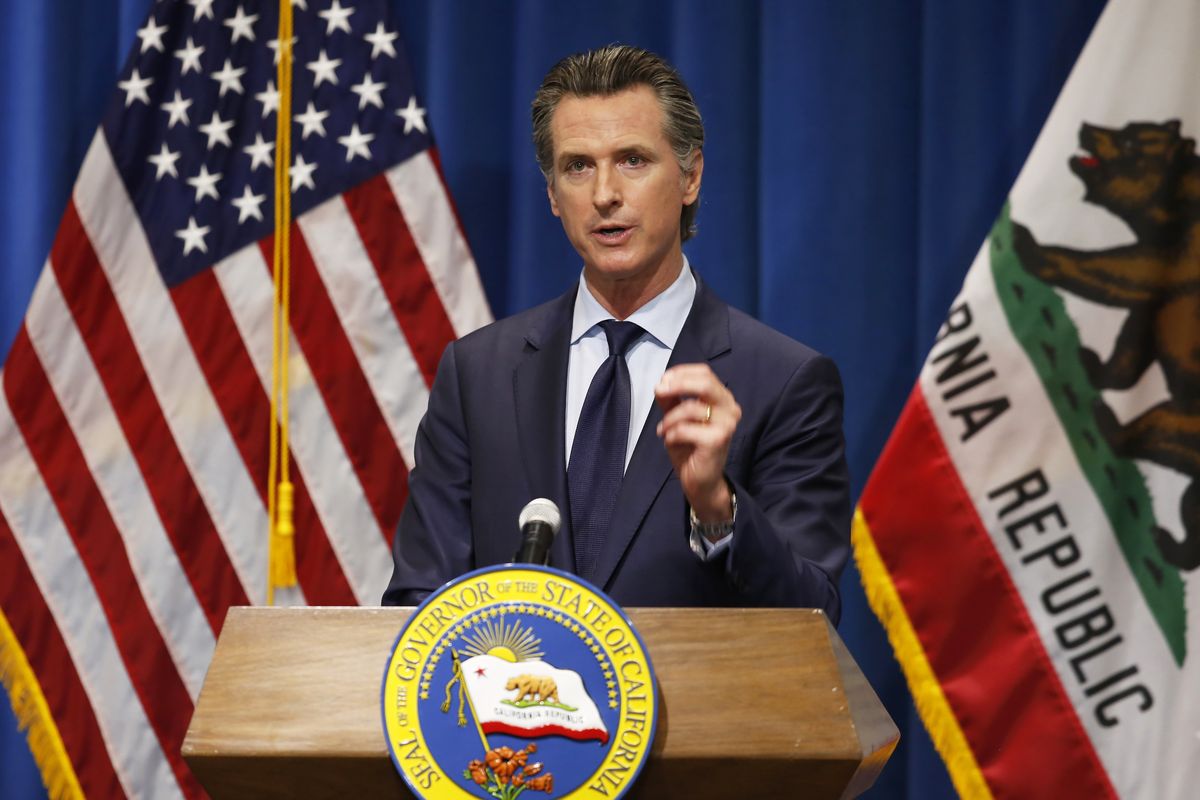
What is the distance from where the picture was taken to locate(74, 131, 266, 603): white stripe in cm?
288

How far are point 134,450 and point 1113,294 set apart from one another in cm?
189

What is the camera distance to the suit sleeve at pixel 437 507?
1.81 meters

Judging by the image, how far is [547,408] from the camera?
1.89 metres

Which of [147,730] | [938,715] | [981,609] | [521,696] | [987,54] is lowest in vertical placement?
[147,730]

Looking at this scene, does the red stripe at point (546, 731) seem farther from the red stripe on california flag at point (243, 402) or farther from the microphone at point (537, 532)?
the red stripe on california flag at point (243, 402)

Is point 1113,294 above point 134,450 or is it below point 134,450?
above

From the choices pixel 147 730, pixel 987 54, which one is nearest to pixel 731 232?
pixel 987 54

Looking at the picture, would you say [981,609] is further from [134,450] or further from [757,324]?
[134,450]

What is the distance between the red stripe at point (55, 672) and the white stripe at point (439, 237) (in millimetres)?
989

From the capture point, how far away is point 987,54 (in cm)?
291

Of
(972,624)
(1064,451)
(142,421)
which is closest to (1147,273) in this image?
(1064,451)

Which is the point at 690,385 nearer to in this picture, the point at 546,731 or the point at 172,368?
the point at 546,731

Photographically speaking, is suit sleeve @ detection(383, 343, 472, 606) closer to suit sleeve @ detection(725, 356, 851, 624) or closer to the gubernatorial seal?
suit sleeve @ detection(725, 356, 851, 624)

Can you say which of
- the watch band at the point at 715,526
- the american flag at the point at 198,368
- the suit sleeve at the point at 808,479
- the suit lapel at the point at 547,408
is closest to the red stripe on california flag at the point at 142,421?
the american flag at the point at 198,368
